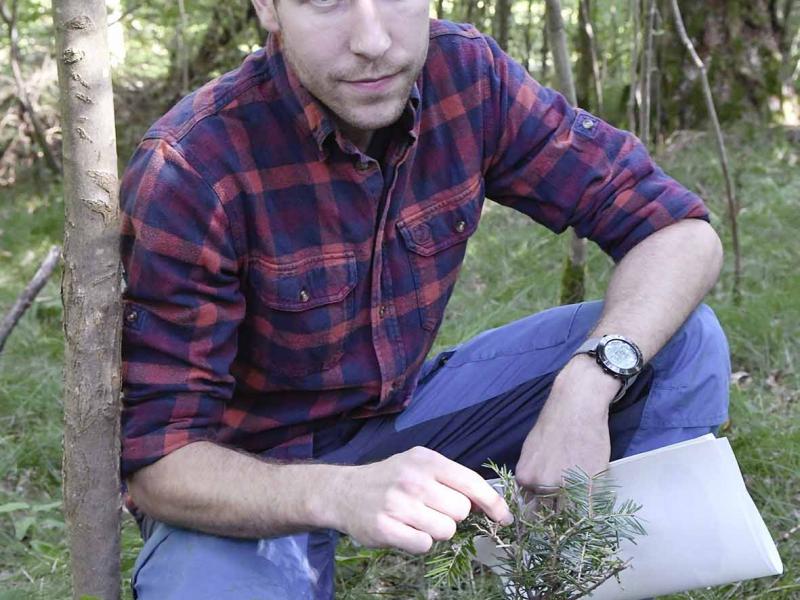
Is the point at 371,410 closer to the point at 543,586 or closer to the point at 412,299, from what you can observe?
the point at 412,299

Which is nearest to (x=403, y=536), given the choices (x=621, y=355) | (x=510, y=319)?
(x=621, y=355)

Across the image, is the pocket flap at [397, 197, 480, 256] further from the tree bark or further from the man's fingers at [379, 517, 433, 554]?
the tree bark

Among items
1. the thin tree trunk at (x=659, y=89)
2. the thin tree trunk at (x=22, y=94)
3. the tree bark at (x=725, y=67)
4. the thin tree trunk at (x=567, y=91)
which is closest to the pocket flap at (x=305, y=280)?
the thin tree trunk at (x=567, y=91)

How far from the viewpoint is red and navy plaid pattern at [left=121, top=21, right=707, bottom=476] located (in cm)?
186

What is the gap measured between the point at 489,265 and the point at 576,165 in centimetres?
238

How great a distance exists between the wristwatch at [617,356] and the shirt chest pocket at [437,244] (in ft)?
1.31

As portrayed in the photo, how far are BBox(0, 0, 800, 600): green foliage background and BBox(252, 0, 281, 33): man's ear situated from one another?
50.6 inches

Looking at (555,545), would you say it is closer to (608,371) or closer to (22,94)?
(608,371)

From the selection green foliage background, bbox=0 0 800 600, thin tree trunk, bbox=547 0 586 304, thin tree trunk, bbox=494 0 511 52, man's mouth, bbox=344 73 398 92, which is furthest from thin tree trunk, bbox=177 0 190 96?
man's mouth, bbox=344 73 398 92

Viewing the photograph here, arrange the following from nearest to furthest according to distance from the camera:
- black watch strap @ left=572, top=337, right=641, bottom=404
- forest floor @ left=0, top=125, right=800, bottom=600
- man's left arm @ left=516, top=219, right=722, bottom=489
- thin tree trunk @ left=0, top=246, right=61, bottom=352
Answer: man's left arm @ left=516, top=219, right=722, bottom=489 → black watch strap @ left=572, top=337, right=641, bottom=404 → forest floor @ left=0, top=125, right=800, bottom=600 → thin tree trunk @ left=0, top=246, right=61, bottom=352

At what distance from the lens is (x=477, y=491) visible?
4.95 ft

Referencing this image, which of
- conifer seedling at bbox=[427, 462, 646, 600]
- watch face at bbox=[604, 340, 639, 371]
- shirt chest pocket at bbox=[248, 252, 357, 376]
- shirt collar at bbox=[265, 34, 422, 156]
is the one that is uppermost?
shirt collar at bbox=[265, 34, 422, 156]

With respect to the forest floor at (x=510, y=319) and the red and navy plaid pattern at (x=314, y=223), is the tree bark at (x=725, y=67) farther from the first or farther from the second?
the red and navy plaid pattern at (x=314, y=223)

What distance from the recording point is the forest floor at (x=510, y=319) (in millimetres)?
2594
